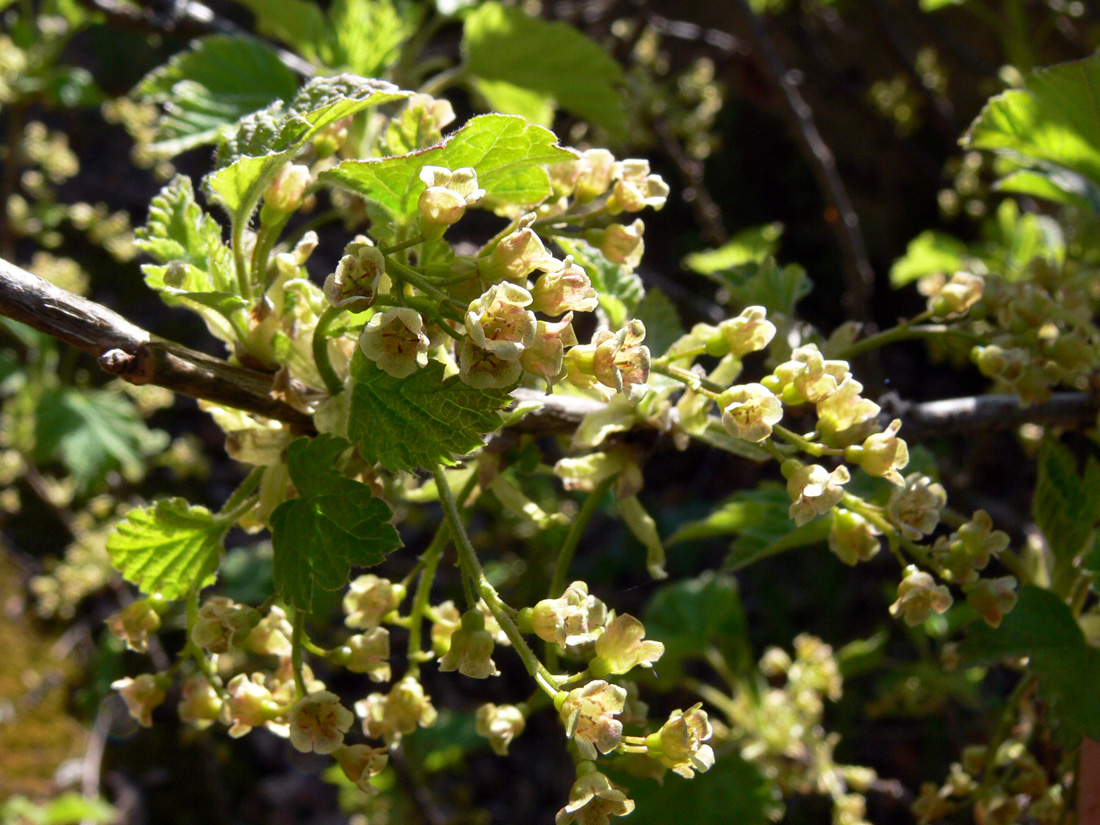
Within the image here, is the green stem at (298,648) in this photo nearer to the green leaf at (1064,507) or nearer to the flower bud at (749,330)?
the flower bud at (749,330)

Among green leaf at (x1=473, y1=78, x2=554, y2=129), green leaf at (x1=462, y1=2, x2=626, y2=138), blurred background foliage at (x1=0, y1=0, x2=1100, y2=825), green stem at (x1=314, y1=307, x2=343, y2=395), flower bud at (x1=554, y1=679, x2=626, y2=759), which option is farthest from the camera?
blurred background foliage at (x1=0, y1=0, x2=1100, y2=825)

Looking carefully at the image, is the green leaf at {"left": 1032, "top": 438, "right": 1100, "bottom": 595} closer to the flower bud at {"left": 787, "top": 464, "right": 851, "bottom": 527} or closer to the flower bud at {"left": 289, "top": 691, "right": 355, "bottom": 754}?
the flower bud at {"left": 787, "top": 464, "right": 851, "bottom": 527}

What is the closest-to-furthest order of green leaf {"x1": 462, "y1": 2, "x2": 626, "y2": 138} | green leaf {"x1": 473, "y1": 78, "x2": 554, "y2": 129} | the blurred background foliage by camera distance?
green leaf {"x1": 462, "y1": 2, "x2": 626, "y2": 138}
green leaf {"x1": 473, "y1": 78, "x2": 554, "y2": 129}
the blurred background foliage

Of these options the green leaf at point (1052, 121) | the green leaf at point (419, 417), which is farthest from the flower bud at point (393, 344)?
the green leaf at point (1052, 121)

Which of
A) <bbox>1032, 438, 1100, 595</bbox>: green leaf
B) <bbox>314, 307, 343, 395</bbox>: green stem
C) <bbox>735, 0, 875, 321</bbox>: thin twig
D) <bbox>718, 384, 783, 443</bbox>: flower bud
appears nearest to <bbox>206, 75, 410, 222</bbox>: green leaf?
<bbox>314, 307, 343, 395</bbox>: green stem

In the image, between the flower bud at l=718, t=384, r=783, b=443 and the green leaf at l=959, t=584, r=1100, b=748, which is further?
the green leaf at l=959, t=584, r=1100, b=748

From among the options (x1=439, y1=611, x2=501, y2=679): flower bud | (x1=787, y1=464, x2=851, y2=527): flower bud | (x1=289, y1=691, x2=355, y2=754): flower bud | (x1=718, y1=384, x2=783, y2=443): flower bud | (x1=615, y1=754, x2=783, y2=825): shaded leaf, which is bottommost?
(x1=615, y1=754, x2=783, y2=825): shaded leaf

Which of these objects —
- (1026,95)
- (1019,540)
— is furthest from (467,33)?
(1019,540)
